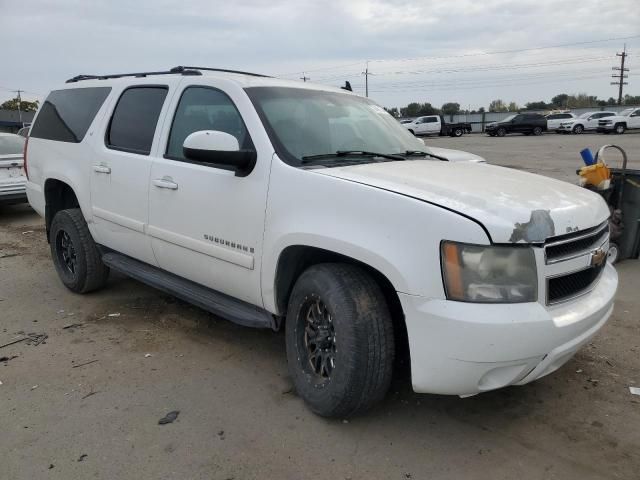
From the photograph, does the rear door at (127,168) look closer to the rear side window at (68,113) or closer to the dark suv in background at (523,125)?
the rear side window at (68,113)

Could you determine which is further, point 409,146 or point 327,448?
point 409,146

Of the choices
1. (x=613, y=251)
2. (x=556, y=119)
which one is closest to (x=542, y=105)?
(x=556, y=119)

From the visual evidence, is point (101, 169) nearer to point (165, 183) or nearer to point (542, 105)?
point (165, 183)

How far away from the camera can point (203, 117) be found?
376 centimetres

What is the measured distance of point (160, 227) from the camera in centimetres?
396

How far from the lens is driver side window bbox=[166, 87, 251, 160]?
3.51 metres

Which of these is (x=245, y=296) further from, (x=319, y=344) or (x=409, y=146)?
(x=409, y=146)

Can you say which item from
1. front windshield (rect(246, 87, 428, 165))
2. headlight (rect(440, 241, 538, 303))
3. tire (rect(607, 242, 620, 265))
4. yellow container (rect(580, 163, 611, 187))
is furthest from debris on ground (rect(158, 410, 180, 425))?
tire (rect(607, 242, 620, 265))

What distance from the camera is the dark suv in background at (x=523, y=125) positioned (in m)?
40.5

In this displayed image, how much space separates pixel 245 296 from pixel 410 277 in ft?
4.31

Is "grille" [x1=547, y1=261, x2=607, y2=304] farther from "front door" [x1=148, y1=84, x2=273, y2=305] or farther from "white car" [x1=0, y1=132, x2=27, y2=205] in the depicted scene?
"white car" [x1=0, y1=132, x2=27, y2=205]

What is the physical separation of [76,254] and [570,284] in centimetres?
416

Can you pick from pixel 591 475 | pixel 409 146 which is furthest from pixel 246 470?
pixel 409 146

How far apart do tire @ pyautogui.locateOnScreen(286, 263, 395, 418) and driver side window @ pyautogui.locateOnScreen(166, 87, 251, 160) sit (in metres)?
1.02
